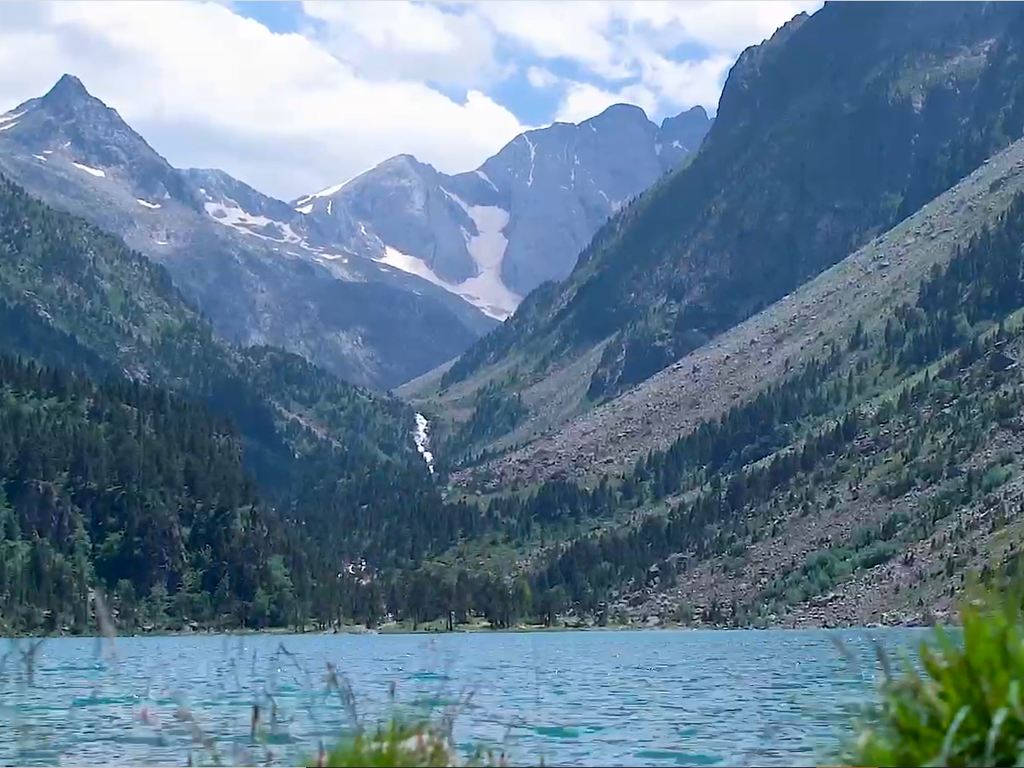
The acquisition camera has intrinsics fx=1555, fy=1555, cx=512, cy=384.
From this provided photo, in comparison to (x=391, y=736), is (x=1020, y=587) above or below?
above

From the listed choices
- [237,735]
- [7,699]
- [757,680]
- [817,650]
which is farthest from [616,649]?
[237,735]

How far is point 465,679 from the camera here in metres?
94.4

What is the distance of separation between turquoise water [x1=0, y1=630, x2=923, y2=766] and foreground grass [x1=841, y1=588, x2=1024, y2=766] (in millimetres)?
1187

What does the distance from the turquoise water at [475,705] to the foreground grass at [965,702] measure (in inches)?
46.7

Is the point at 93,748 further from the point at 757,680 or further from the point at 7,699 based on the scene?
the point at 757,680

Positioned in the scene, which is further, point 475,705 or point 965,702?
point 475,705

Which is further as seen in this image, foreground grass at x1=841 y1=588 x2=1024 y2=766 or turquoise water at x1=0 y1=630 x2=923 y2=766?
turquoise water at x1=0 y1=630 x2=923 y2=766

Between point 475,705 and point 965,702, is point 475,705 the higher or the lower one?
the higher one

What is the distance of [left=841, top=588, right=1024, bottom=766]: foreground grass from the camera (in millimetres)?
17000

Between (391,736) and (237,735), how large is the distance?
109 ft

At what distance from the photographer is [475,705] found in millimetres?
66188

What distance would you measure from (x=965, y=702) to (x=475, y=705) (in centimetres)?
5024

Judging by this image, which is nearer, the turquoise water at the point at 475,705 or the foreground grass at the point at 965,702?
the foreground grass at the point at 965,702

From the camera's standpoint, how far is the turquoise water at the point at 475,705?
35.3m
